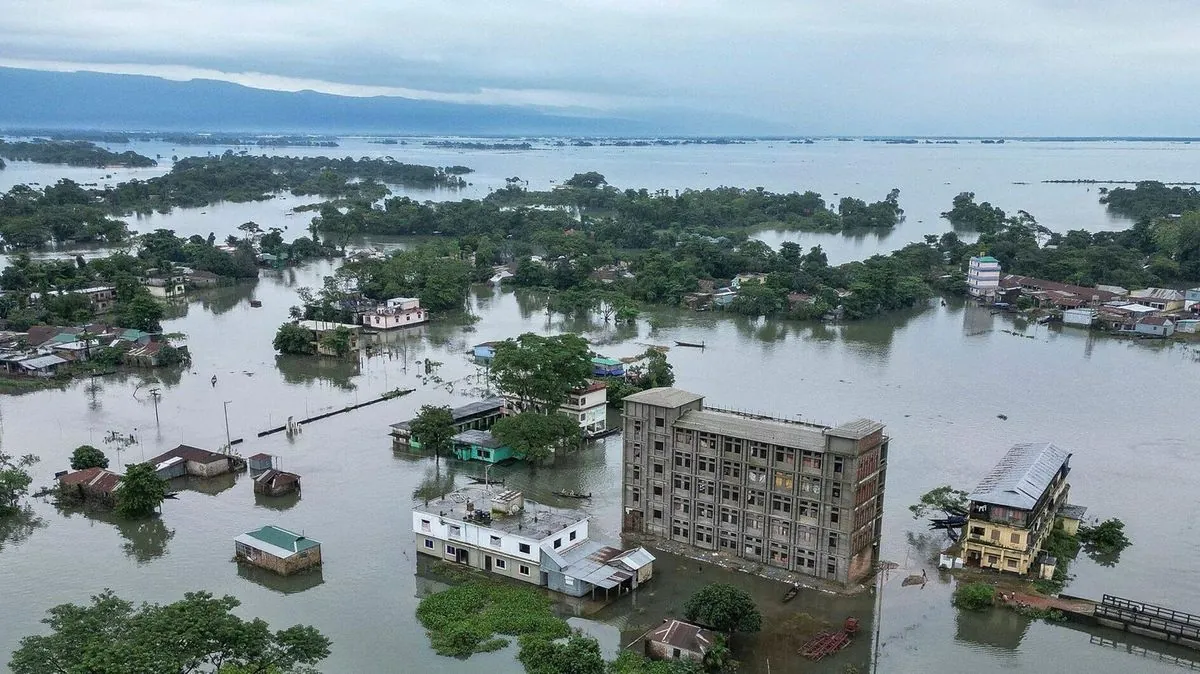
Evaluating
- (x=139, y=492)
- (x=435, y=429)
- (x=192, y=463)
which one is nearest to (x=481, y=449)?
(x=435, y=429)

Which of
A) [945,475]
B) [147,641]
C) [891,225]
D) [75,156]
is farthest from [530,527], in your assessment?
[75,156]

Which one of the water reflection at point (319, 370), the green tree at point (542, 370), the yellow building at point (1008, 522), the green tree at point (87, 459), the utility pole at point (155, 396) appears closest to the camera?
the yellow building at point (1008, 522)

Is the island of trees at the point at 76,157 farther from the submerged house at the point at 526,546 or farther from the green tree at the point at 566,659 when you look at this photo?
the green tree at the point at 566,659

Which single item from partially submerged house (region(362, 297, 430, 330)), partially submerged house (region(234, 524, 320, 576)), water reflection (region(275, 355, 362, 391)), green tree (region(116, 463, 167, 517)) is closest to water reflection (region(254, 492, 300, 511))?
green tree (region(116, 463, 167, 517))

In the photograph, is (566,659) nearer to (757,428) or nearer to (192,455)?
(757,428)

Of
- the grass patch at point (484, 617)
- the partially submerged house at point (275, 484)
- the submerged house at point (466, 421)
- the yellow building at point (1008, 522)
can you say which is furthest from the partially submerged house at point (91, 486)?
the yellow building at point (1008, 522)

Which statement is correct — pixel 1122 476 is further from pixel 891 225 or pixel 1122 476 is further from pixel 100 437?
pixel 891 225
